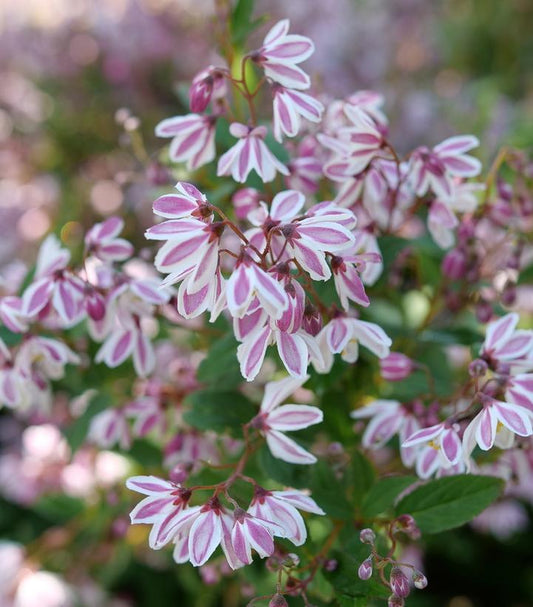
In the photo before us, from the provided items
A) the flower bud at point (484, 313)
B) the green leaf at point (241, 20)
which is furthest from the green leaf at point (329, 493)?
the green leaf at point (241, 20)

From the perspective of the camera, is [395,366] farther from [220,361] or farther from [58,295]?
[58,295]

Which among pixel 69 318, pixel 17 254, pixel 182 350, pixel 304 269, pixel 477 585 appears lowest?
pixel 477 585

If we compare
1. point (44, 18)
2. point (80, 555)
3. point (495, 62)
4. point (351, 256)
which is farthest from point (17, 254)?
point (495, 62)

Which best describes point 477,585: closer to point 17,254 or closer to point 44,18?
point 17,254

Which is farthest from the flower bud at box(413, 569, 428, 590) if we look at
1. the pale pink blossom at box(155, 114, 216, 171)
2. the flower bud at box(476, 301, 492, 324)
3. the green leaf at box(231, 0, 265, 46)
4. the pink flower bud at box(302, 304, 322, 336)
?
the green leaf at box(231, 0, 265, 46)

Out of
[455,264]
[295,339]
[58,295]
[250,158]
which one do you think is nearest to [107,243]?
[58,295]

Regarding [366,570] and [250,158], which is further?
[250,158]
